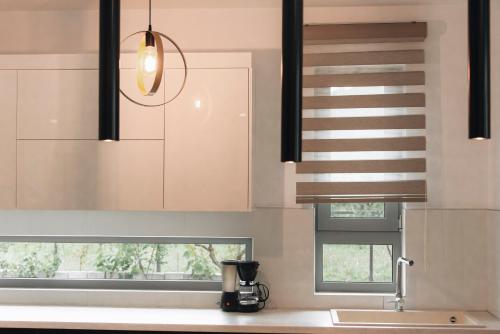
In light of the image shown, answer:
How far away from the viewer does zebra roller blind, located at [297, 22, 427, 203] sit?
3693mm

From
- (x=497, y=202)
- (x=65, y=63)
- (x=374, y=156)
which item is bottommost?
(x=497, y=202)

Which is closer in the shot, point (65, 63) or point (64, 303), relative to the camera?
point (65, 63)

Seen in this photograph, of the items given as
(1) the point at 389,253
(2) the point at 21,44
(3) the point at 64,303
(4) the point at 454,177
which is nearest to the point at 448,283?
(1) the point at 389,253

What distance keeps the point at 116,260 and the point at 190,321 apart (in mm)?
879

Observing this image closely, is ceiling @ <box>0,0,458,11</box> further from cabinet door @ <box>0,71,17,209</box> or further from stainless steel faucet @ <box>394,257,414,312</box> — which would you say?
stainless steel faucet @ <box>394,257,414,312</box>

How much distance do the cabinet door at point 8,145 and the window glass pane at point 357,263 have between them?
1.96 metres

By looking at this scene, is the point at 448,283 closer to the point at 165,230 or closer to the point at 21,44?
the point at 165,230

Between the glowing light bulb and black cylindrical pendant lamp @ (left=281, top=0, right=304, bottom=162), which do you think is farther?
the glowing light bulb

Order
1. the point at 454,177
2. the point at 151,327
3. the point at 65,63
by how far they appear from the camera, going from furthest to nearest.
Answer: the point at 454,177
the point at 65,63
the point at 151,327

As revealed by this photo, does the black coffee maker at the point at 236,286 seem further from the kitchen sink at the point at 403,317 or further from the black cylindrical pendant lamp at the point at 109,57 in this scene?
the black cylindrical pendant lamp at the point at 109,57

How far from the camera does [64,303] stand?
380 cm

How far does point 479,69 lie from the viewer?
32.7 inches

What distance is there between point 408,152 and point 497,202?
595 mm

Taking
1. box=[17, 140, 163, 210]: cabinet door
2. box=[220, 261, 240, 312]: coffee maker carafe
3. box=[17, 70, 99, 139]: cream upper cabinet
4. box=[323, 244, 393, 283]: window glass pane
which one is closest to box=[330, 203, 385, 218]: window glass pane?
box=[323, 244, 393, 283]: window glass pane
